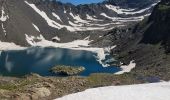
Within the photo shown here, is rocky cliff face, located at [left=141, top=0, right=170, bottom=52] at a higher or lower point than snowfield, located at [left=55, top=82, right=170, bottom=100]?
higher

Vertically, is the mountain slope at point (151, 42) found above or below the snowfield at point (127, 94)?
above

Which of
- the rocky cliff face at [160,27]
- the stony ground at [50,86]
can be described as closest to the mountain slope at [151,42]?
the rocky cliff face at [160,27]

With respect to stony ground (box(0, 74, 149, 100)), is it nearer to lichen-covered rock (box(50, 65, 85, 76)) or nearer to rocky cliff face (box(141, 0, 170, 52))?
lichen-covered rock (box(50, 65, 85, 76))

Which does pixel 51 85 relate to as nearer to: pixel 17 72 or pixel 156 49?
pixel 17 72

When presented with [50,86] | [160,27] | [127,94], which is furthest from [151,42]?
[127,94]

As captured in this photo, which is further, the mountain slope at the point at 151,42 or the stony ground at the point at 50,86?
the mountain slope at the point at 151,42

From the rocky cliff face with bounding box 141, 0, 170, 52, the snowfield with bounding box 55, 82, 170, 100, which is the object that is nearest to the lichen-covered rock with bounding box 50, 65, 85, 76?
the rocky cliff face with bounding box 141, 0, 170, 52

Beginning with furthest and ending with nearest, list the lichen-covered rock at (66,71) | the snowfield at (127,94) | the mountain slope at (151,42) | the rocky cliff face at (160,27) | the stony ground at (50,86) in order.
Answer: the rocky cliff face at (160,27) < the mountain slope at (151,42) < the lichen-covered rock at (66,71) < the stony ground at (50,86) < the snowfield at (127,94)

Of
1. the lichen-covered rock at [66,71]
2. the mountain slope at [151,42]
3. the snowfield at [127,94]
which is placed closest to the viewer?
the snowfield at [127,94]

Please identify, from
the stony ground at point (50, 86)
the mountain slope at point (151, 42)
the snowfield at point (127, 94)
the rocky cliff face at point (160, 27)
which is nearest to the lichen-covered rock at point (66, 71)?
the mountain slope at point (151, 42)

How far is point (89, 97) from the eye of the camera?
38094 millimetres

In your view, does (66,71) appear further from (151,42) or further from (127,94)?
(127,94)

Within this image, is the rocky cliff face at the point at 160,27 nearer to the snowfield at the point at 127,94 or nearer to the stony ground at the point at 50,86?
the stony ground at the point at 50,86

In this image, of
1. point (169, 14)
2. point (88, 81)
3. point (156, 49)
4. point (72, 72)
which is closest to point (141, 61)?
point (156, 49)
